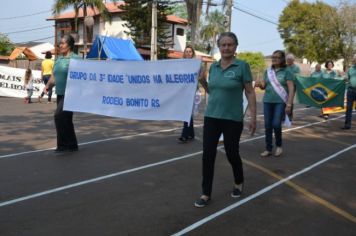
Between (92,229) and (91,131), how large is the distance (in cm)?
646

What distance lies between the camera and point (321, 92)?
45.1ft

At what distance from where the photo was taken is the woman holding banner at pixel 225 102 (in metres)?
5.35

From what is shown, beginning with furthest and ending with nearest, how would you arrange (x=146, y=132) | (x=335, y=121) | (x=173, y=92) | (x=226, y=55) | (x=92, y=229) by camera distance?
(x=335, y=121)
(x=146, y=132)
(x=173, y=92)
(x=226, y=55)
(x=92, y=229)

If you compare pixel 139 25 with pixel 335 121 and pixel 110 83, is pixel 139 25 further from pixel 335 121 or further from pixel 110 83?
pixel 110 83

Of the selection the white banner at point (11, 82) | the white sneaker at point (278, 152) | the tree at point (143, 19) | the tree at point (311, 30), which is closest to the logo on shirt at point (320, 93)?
the white sneaker at point (278, 152)

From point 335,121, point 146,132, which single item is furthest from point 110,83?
point 335,121

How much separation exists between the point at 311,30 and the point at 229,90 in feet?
186

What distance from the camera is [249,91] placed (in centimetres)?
548

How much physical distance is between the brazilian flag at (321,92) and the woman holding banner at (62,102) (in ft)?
25.7

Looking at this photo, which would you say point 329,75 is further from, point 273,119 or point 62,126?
point 62,126

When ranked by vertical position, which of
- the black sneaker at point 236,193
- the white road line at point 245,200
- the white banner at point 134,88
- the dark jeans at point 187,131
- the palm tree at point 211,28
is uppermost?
the palm tree at point 211,28

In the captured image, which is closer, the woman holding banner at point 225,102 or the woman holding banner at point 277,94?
the woman holding banner at point 225,102

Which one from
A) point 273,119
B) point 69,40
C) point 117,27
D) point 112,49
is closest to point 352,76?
point 273,119

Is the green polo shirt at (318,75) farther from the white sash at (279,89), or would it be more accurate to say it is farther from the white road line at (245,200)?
the white road line at (245,200)
